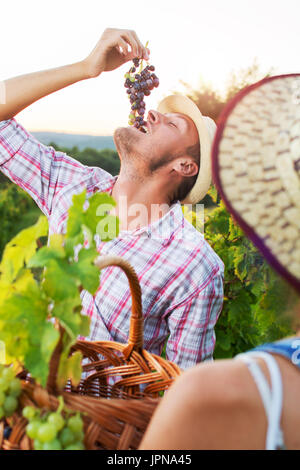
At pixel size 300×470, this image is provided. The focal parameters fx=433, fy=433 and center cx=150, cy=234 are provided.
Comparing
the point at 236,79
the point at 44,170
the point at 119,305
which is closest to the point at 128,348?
the point at 119,305

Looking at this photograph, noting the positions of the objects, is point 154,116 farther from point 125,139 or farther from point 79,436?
point 79,436

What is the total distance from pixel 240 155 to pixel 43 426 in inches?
25.2

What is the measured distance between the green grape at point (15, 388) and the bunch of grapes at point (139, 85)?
5.88 feet

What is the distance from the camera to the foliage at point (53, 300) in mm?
875

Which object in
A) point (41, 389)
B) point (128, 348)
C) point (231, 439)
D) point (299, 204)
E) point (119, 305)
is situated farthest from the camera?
point (119, 305)

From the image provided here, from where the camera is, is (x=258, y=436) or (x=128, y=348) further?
(x=128, y=348)

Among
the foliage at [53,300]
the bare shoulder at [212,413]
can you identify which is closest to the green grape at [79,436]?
the foliage at [53,300]

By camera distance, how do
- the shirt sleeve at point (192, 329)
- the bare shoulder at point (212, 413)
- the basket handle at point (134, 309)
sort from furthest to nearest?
the shirt sleeve at point (192, 329)
the basket handle at point (134, 309)
the bare shoulder at point (212, 413)

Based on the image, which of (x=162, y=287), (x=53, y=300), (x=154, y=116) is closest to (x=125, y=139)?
(x=154, y=116)

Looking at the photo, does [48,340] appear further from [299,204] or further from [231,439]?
[299,204]

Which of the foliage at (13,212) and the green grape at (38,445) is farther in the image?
the foliage at (13,212)

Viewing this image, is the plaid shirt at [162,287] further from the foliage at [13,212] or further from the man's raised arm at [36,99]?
the foliage at [13,212]

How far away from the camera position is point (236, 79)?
22.8 metres

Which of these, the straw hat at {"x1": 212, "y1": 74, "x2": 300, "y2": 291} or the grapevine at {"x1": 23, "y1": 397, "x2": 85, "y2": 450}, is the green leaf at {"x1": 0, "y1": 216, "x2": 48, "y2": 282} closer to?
the grapevine at {"x1": 23, "y1": 397, "x2": 85, "y2": 450}
